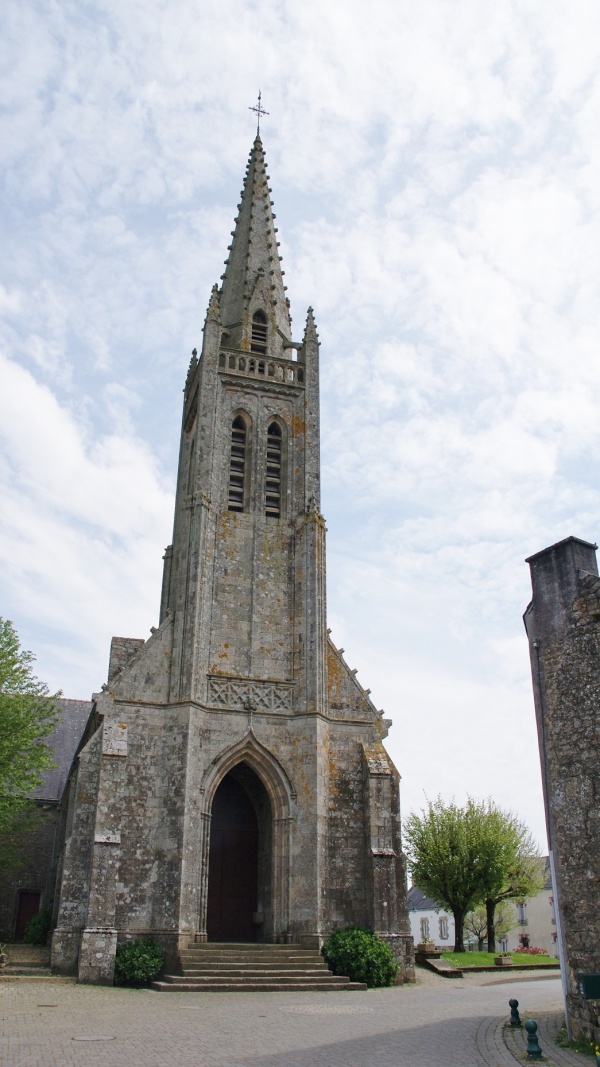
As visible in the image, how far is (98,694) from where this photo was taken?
21.8 metres

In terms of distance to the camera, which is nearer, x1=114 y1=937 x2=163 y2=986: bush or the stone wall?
x1=114 y1=937 x2=163 y2=986: bush

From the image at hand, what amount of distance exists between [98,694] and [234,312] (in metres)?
15.1

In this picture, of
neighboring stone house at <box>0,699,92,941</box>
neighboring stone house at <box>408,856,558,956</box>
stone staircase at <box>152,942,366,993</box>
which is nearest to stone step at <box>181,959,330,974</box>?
stone staircase at <box>152,942,366,993</box>

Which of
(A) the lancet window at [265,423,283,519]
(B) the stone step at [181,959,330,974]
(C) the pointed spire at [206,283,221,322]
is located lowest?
(B) the stone step at [181,959,330,974]

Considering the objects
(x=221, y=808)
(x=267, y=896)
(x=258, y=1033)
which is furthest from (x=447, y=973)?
(x=258, y=1033)

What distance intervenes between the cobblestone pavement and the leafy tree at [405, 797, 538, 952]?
14.6 m

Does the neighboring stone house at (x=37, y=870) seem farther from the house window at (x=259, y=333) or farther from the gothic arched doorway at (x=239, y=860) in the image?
the house window at (x=259, y=333)

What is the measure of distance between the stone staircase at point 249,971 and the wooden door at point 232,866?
2566 millimetres

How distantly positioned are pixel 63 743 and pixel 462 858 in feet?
55.5

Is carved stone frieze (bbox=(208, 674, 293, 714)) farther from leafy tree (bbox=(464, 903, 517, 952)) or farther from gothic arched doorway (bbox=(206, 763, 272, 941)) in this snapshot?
leafy tree (bbox=(464, 903, 517, 952))

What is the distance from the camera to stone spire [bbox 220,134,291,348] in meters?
29.7

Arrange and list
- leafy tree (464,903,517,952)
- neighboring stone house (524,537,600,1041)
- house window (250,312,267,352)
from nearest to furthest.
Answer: neighboring stone house (524,537,600,1041), house window (250,312,267,352), leafy tree (464,903,517,952)

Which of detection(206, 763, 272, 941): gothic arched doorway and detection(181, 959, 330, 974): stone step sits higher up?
detection(206, 763, 272, 941): gothic arched doorway

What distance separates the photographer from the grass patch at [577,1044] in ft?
34.1
